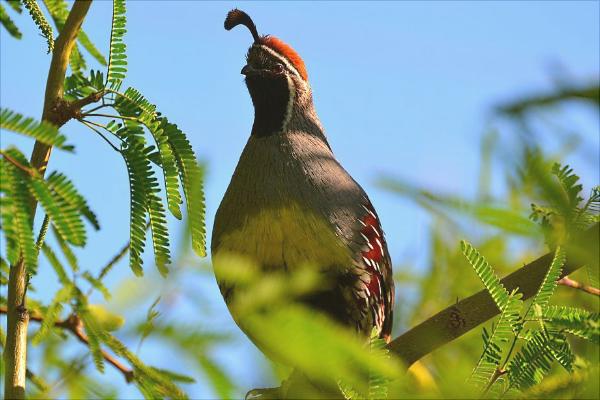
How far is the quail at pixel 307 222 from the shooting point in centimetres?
314

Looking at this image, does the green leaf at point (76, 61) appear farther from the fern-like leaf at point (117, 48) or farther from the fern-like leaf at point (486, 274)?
the fern-like leaf at point (486, 274)

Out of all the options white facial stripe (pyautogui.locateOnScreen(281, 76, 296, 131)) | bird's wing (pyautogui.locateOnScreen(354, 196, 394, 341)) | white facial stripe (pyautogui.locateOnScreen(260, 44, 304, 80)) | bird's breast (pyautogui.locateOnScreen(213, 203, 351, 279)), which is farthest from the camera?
white facial stripe (pyautogui.locateOnScreen(260, 44, 304, 80))

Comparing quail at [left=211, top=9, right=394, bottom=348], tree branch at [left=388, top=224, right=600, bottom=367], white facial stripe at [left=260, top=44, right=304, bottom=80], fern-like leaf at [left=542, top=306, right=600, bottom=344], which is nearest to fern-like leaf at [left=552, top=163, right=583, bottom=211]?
fern-like leaf at [left=542, top=306, right=600, bottom=344]

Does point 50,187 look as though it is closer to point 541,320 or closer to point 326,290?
point 541,320

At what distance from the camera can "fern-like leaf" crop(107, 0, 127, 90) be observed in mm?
2232

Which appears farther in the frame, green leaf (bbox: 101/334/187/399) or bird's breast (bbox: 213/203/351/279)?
bird's breast (bbox: 213/203/351/279)

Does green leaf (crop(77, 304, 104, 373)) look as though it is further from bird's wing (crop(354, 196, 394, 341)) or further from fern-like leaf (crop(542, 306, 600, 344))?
bird's wing (crop(354, 196, 394, 341))

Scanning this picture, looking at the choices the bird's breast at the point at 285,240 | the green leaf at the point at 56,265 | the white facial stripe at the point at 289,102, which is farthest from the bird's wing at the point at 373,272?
the green leaf at the point at 56,265

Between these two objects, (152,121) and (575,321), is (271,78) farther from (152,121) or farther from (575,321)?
(575,321)

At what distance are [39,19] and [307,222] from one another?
1240 millimetres

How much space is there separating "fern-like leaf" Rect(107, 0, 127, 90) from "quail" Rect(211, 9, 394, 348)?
2.99 ft

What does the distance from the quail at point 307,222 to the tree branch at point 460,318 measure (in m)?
0.36

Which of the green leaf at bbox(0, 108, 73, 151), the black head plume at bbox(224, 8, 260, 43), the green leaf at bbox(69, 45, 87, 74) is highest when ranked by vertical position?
the black head plume at bbox(224, 8, 260, 43)

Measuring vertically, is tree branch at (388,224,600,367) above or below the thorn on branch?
below
